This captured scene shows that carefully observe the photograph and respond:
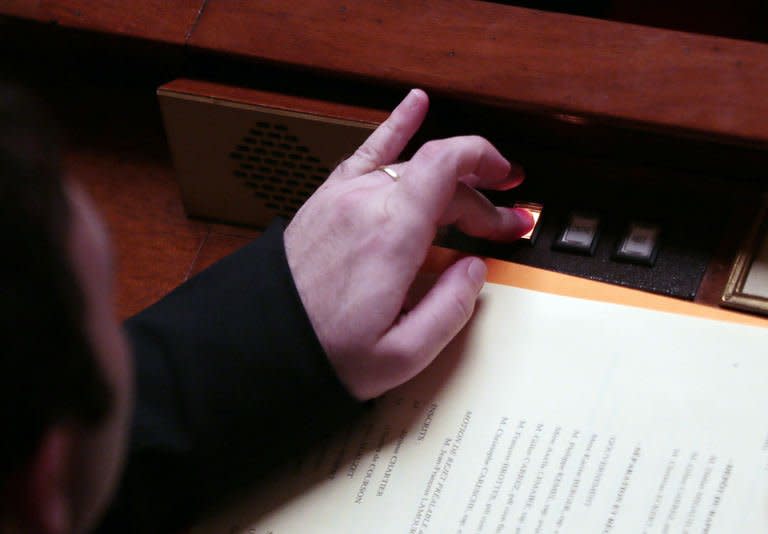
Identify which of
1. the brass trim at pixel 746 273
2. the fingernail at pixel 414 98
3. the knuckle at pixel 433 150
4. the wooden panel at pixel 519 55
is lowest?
the brass trim at pixel 746 273

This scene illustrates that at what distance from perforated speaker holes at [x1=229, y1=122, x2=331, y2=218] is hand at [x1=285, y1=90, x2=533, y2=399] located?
0.08 m

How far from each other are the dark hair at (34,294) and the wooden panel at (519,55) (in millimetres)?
486

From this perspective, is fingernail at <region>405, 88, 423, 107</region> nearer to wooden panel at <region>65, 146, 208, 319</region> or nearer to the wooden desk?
the wooden desk

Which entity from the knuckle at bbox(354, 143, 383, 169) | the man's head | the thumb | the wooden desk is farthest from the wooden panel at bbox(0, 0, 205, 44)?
the man's head

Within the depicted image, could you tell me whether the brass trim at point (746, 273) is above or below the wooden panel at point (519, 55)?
below

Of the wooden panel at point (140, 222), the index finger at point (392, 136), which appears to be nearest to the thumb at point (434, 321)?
the index finger at point (392, 136)

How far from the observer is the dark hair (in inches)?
16.0

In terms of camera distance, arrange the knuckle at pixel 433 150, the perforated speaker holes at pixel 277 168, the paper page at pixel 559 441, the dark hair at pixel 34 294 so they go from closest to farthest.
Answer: the dark hair at pixel 34 294 → the paper page at pixel 559 441 → the knuckle at pixel 433 150 → the perforated speaker holes at pixel 277 168

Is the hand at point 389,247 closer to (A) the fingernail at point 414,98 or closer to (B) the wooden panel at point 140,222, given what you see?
(A) the fingernail at point 414,98

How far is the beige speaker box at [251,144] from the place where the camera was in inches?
34.9

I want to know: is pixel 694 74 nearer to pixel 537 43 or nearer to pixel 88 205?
pixel 537 43

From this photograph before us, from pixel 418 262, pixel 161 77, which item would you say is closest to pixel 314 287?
pixel 418 262

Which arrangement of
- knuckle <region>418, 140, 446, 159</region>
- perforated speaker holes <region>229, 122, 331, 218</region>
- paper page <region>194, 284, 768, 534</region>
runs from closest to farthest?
paper page <region>194, 284, 768, 534</region>, knuckle <region>418, 140, 446, 159</region>, perforated speaker holes <region>229, 122, 331, 218</region>

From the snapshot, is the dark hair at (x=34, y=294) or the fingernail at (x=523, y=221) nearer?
the dark hair at (x=34, y=294)
